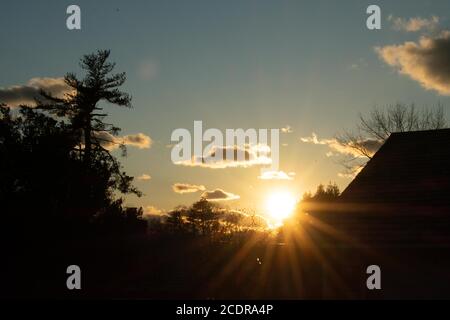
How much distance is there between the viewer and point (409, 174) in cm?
1850

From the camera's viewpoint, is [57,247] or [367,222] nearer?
[367,222]

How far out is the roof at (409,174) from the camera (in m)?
17.5

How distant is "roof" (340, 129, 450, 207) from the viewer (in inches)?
689

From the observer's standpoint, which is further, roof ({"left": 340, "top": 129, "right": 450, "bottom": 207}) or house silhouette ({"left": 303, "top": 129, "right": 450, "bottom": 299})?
roof ({"left": 340, "top": 129, "right": 450, "bottom": 207})

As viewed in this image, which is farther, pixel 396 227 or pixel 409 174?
pixel 409 174

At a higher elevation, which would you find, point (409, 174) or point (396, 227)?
point (409, 174)

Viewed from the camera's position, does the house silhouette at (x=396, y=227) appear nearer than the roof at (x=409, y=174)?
Yes
